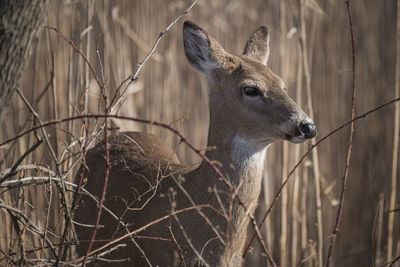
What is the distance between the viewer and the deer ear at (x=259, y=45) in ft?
14.7

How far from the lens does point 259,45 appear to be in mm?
4520

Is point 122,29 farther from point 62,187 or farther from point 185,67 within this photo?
point 62,187

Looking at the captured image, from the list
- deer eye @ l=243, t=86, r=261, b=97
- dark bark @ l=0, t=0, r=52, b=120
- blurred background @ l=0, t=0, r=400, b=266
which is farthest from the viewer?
blurred background @ l=0, t=0, r=400, b=266

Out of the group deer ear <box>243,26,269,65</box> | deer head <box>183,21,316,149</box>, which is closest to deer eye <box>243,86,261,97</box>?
deer head <box>183,21,316,149</box>

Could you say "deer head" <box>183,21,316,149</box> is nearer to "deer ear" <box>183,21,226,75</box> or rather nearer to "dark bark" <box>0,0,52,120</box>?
"deer ear" <box>183,21,226,75</box>

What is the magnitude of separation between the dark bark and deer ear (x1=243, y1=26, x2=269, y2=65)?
7.85 ft

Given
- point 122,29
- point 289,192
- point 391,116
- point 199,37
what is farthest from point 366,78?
point 199,37

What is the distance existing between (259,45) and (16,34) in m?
2.57

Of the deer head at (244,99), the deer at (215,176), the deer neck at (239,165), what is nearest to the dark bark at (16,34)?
the deer at (215,176)

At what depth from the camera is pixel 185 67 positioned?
690 centimetres

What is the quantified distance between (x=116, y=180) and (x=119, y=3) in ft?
8.32

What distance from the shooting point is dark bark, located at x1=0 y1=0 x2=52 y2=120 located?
2.20 metres

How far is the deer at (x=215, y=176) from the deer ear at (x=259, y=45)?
17.3 inches

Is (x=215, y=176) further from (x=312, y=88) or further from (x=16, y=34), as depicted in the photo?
(x=312, y=88)
